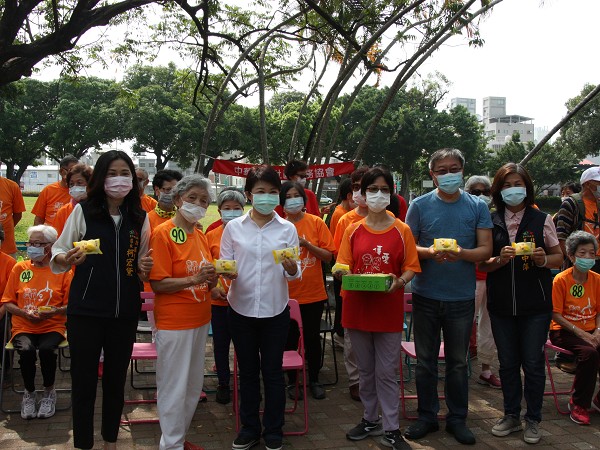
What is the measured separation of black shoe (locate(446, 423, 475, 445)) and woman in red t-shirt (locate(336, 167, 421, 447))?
1.63 ft

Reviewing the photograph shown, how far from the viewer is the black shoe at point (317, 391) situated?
5156 mm

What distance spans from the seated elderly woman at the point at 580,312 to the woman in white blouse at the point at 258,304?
257cm

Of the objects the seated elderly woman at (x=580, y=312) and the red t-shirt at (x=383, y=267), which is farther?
the seated elderly woman at (x=580, y=312)

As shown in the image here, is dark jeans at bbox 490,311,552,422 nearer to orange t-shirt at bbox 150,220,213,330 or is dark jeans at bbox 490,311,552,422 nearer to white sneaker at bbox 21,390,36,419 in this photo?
orange t-shirt at bbox 150,220,213,330

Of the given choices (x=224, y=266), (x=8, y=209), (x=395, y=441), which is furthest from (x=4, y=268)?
(x=395, y=441)

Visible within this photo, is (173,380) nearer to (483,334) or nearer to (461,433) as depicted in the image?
(461,433)

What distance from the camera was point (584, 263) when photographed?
16.1 feet

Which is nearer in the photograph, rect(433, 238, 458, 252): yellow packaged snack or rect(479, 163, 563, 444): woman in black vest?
Result: rect(433, 238, 458, 252): yellow packaged snack

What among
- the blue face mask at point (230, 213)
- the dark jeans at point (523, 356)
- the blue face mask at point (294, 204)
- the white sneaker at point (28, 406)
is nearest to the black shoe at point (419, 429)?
the dark jeans at point (523, 356)

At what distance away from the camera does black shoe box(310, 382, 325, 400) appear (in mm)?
5156

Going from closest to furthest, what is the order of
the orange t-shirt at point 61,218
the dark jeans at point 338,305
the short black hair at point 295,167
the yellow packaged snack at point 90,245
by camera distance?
the yellow packaged snack at point 90,245, the orange t-shirt at point 61,218, the short black hair at point 295,167, the dark jeans at point 338,305

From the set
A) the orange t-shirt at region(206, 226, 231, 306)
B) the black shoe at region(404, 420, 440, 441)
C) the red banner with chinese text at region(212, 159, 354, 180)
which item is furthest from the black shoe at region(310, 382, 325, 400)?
the red banner with chinese text at region(212, 159, 354, 180)

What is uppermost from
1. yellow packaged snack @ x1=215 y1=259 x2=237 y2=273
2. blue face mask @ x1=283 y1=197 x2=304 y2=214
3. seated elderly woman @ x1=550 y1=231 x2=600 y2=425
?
blue face mask @ x1=283 y1=197 x2=304 y2=214

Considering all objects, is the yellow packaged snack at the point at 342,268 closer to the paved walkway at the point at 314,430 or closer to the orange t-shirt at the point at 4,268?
the paved walkway at the point at 314,430
